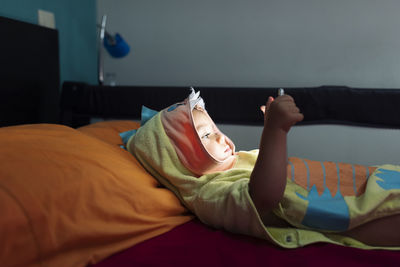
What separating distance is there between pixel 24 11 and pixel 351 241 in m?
1.64

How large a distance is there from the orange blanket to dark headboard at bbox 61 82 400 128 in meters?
0.86

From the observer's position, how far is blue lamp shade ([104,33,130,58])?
1925 millimetres

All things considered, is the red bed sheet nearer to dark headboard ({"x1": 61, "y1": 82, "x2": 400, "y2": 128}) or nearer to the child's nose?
the child's nose

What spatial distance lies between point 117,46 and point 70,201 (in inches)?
56.4

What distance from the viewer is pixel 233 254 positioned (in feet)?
2.26

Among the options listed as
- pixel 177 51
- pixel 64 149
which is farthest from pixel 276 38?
pixel 64 149

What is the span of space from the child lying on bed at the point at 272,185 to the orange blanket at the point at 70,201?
0.09 metres

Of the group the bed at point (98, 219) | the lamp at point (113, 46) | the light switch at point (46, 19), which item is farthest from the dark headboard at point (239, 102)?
the bed at point (98, 219)

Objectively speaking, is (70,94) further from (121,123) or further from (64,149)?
(64,149)

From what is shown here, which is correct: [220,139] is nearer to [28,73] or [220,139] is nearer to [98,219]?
[98,219]

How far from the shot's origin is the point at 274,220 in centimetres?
82

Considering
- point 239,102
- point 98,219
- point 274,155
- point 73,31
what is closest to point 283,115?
point 274,155

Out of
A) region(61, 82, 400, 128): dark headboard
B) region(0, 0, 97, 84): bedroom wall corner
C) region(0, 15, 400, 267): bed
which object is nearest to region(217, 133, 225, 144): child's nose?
region(0, 15, 400, 267): bed

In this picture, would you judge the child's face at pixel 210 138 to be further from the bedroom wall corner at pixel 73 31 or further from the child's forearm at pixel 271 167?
the bedroom wall corner at pixel 73 31
